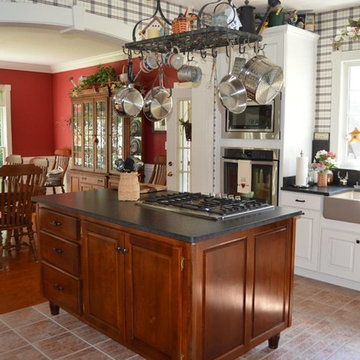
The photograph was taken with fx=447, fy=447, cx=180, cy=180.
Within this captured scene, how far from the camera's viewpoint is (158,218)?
245cm

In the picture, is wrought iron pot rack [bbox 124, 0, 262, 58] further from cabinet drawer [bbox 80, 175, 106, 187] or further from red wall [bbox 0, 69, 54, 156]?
red wall [bbox 0, 69, 54, 156]

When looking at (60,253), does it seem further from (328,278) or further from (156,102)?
(328,278)

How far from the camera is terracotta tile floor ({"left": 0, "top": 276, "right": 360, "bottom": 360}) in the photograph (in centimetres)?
270

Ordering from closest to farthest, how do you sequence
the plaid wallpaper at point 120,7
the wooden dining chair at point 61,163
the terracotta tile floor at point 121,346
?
the terracotta tile floor at point 121,346 < the plaid wallpaper at point 120,7 < the wooden dining chair at point 61,163

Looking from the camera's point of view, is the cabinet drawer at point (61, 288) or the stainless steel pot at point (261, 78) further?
the cabinet drawer at point (61, 288)

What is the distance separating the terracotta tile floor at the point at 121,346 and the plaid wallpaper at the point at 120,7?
2.28 meters

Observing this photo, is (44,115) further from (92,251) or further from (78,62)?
(92,251)

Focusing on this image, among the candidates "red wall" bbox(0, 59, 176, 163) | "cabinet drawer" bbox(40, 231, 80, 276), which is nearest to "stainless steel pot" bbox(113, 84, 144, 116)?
"cabinet drawer" bbox(40, 231, 80, 276)

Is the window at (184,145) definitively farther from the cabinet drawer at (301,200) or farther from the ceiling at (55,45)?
the cabinet drawer at (301,200)

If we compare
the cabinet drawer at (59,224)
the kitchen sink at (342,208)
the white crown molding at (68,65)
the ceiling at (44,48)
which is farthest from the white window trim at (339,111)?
the white crown molding at (68,65)

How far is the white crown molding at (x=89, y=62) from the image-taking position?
22.8ft

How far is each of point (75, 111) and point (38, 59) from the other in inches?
50.1

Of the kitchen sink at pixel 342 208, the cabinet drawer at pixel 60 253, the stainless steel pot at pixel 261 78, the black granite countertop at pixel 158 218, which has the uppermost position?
the stainless steel pot at pixel 261 78

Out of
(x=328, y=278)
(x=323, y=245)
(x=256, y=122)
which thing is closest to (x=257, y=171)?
(x=256, y=122)
